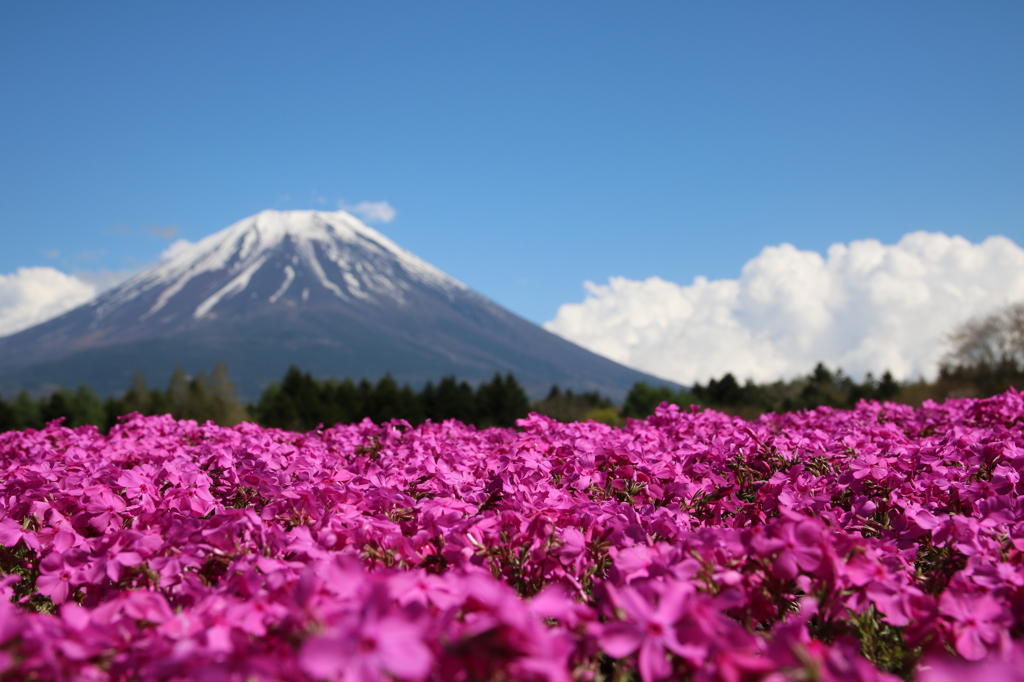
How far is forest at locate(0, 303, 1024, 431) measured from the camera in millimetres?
39406

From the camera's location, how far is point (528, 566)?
2590 mm

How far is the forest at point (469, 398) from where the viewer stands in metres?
39.4

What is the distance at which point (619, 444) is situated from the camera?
182 inches

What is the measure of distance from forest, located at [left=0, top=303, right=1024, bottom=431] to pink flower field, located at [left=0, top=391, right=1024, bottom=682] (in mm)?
33783

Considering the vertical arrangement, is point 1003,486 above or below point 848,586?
above

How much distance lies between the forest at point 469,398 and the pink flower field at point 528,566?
111 feet

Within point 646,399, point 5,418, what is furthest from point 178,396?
point 646,399

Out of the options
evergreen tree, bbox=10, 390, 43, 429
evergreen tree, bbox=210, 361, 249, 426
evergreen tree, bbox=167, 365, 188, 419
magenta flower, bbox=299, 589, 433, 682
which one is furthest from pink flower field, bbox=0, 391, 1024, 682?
evergreen tree, bbox=10, 390, 43, 429

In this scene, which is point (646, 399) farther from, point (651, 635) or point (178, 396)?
point (651, 635)

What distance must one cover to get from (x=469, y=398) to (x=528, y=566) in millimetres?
41818

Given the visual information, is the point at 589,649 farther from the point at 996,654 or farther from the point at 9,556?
the point at 9,556

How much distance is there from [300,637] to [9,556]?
2.38m

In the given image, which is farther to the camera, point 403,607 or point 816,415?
point 816,415

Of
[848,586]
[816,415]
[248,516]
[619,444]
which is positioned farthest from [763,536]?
[816,415]
